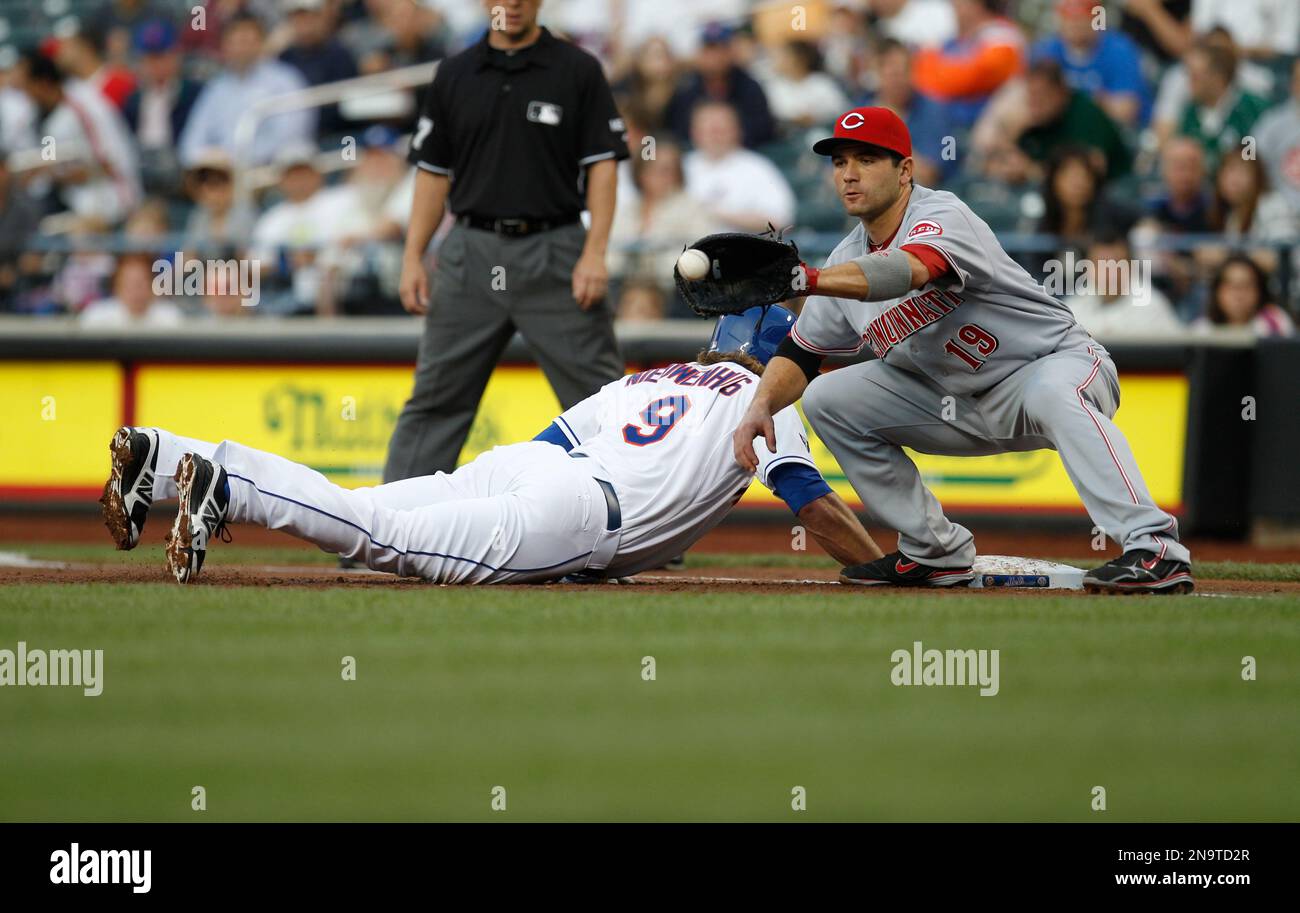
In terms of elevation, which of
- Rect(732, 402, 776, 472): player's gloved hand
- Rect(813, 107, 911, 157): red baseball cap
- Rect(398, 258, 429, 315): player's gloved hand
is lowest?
Rect(732, 402, 776, 472): player's gloved hand

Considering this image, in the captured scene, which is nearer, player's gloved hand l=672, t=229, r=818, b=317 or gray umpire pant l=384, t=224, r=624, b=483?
player's gloved hand l=672, t=229, r=818, b=317

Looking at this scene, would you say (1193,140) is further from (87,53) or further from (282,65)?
(87,53)

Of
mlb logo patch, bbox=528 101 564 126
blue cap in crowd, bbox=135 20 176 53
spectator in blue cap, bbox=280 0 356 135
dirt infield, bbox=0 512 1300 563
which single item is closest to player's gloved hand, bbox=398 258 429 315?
mlb logo patch, bbox=528 101 564 126

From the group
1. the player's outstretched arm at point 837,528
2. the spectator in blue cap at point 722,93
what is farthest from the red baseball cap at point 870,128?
the spectator in blue cap at point 722,93

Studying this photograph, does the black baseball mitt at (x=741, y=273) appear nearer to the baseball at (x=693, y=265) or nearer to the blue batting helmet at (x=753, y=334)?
the baseball at (x=693, y=265)

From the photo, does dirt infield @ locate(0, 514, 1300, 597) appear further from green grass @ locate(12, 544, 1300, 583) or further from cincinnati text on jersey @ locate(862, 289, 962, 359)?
cincinnati text on jersey @ locate(862, 289, 962, 359)

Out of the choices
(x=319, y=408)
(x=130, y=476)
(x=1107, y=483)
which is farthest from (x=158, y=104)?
(x=1107, y=483)

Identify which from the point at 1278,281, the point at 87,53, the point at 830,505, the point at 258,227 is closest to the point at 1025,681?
the point at 830,505

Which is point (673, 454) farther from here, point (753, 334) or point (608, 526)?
point (753, 334)
